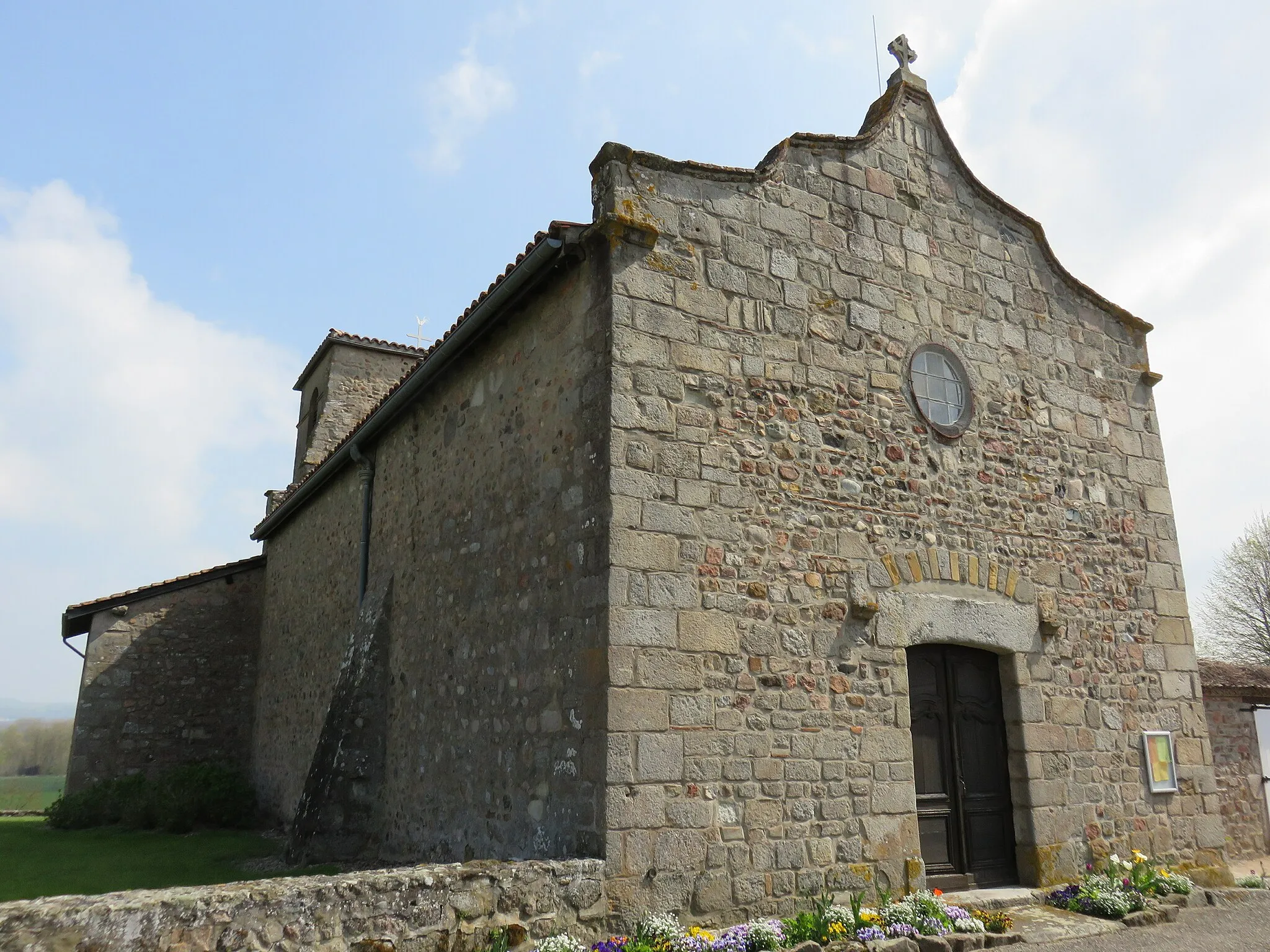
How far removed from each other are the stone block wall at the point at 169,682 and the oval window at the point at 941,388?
1280 centimetres

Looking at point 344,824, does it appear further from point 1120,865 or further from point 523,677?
point 1120,865

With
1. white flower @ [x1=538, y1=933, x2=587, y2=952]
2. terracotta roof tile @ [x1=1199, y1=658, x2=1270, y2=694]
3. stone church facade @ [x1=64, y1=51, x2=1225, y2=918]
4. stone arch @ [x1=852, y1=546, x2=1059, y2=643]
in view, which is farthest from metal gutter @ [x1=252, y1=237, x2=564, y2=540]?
terracotta roof tile @ [x1=1199, y1=658, x2=1270, y2=694]

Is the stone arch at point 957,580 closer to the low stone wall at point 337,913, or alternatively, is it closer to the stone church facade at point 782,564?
the stone church facade at point 782,564

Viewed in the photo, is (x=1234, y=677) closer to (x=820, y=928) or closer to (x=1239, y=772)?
(x=1239, y=772)

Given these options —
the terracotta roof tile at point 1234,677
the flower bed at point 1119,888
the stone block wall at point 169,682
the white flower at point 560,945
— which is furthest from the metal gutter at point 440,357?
the terracotta roof tile at point 1234,677

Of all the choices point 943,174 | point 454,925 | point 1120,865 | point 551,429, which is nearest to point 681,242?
point 551,429

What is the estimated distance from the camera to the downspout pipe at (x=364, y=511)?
10.7 meters

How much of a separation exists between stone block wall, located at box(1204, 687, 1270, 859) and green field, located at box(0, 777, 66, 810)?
17.2 m

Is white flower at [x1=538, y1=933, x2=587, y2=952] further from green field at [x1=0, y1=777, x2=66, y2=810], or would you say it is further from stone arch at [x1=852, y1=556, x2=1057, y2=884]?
green field at [x1=0, y1=777, x2=66, y2=810]

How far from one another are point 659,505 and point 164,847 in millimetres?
8688

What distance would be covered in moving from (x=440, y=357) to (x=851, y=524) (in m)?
4.16

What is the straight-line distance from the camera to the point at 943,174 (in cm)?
884

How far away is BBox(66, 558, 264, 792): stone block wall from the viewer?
14656 millimetres

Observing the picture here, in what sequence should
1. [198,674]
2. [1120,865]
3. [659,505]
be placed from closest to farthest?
[659,505] < [1120,865] < [198,674]
